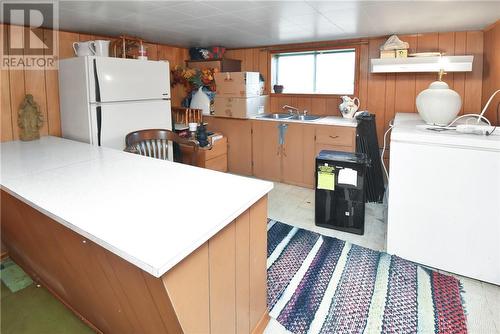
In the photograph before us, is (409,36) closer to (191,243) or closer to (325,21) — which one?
(325,21)

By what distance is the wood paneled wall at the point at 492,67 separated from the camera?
9.18 ft

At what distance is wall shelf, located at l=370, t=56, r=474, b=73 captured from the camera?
3.13m

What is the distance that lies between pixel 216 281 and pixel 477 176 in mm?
1782

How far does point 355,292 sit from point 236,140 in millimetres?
2797

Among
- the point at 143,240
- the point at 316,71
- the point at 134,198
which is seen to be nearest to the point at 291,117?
the point at 316,71

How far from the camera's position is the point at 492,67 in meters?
2.95

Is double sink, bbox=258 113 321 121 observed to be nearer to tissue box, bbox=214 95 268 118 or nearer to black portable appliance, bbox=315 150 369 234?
tissue box, bbox=214 95 268 118

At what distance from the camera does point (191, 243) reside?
1.02 m

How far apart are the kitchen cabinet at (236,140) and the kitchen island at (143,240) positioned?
2.44 meters

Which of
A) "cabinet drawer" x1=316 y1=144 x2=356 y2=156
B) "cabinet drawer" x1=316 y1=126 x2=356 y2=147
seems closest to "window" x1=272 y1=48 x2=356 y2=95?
"cabinet drawer" x1=316 y1=126 x2=356 y2=147

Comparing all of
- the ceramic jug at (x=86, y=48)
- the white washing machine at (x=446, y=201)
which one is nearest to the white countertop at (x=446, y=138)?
the white washing machine at (x=446, y=201)

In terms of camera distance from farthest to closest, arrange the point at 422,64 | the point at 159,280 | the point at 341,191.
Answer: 1. the point at 422,64
2. the point at 341,191
3. the point at 159,280

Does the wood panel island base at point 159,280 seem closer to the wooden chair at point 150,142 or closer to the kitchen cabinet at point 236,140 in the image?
the wooden chair at point 150,142

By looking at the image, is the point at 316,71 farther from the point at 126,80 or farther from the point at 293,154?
the point at 126,80
